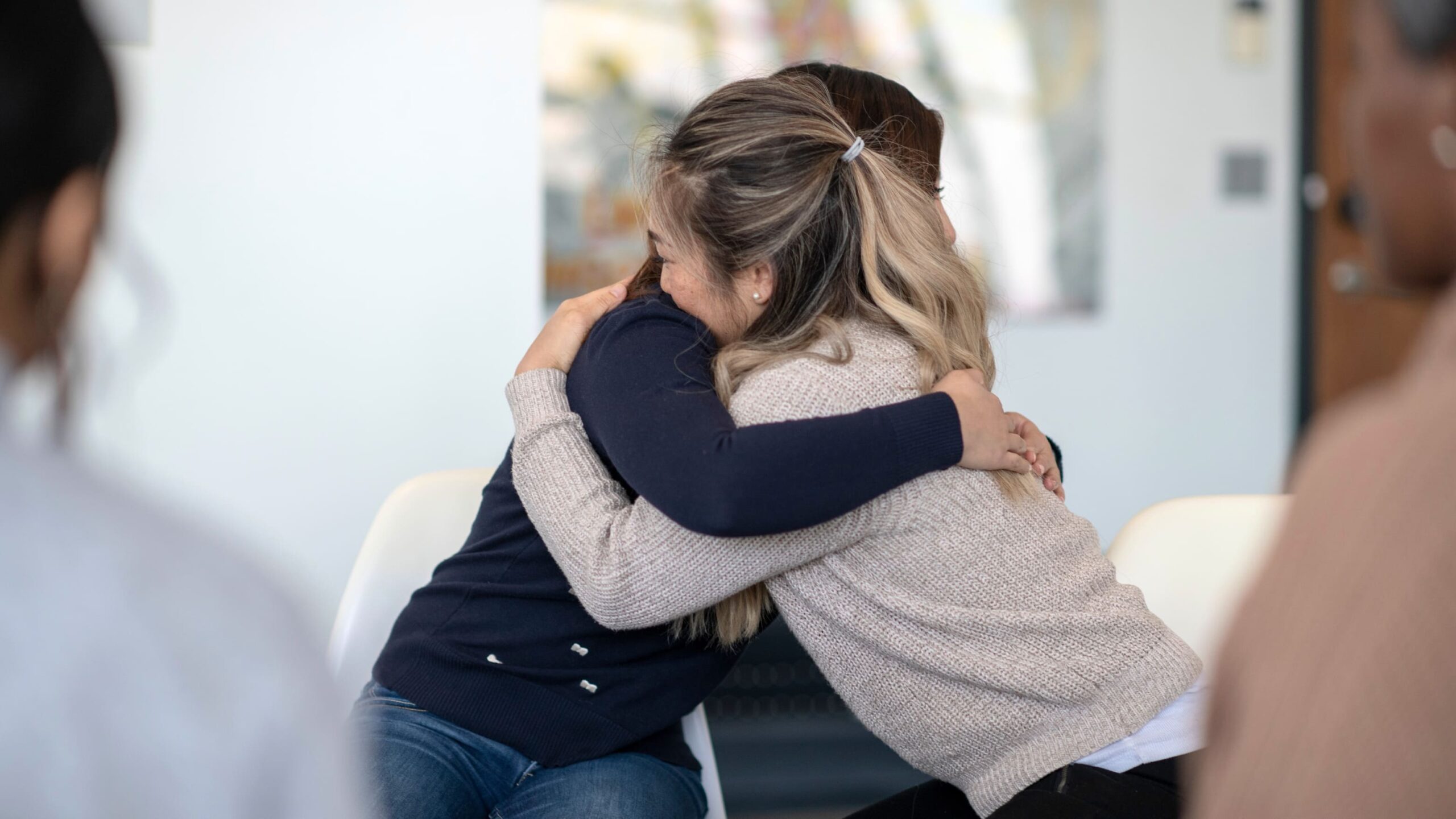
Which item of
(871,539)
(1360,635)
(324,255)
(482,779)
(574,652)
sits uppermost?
(324,255)

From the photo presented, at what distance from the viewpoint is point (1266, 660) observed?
47 cm

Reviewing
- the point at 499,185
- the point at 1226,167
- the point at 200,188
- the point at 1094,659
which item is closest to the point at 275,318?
the point at 200,188

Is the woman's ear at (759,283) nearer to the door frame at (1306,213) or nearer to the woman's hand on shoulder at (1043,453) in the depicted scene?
the woman's hand on shoulder at (1043,453)

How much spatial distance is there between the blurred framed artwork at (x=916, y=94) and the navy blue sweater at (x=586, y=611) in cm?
140

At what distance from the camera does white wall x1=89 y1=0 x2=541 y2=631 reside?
8.00ft

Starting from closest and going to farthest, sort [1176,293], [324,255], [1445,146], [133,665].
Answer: [133,665] < [1445,146] < [324,255] < [1176,293]

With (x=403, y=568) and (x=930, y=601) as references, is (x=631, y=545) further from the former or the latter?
(x=403, y=568)

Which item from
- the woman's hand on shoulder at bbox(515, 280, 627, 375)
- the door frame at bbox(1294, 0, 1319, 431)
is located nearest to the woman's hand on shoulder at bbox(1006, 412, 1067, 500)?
the woman's hand on shoulder at bbox(515, 280, 627, 375)

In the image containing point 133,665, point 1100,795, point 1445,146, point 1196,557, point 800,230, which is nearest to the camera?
point 133,665

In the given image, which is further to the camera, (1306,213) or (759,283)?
(1306,213)

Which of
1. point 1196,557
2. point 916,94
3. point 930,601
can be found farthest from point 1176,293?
point 930,601

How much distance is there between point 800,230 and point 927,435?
249 millimetres

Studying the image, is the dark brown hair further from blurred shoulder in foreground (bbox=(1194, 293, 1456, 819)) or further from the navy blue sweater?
blurred shoulder in foreground (bbox=(1194, 293, 1456, 819))

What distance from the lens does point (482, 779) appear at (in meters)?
1.18
